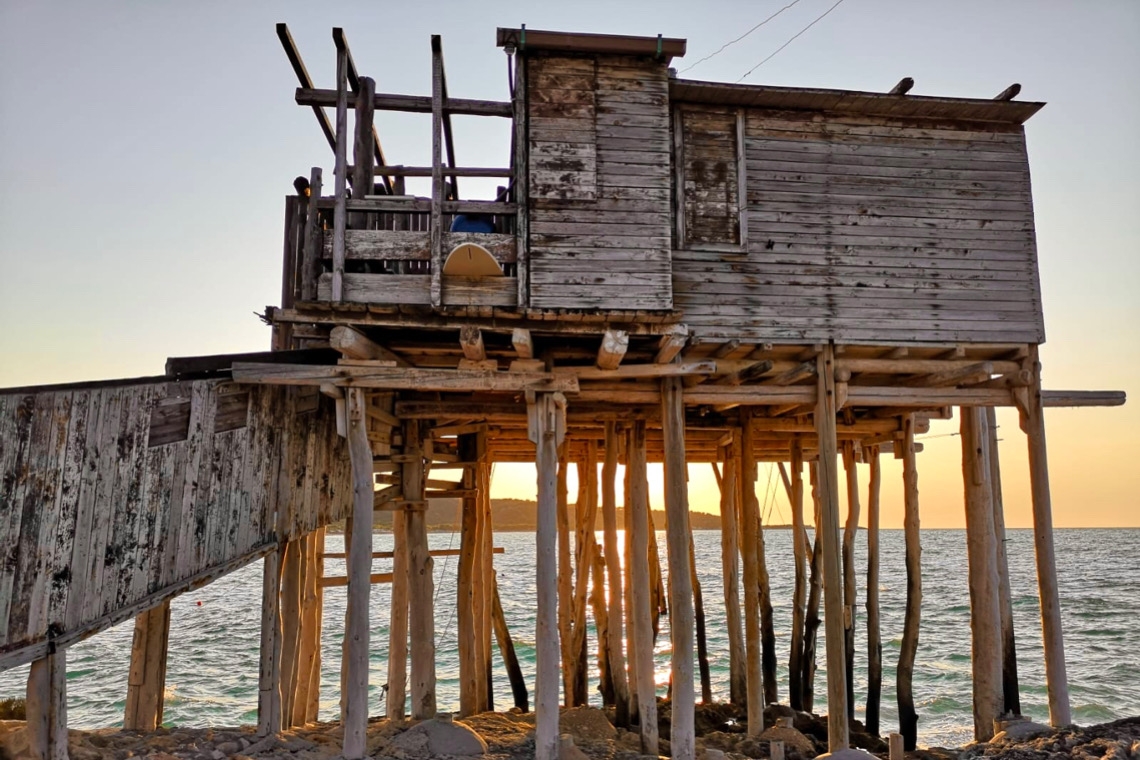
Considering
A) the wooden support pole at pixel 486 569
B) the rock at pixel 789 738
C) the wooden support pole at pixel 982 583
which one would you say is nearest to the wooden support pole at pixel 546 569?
the wooden support pole at pixel 486 569

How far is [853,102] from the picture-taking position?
35.6ft

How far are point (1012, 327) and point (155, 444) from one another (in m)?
10.8

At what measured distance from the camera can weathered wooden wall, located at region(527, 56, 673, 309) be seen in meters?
9.72

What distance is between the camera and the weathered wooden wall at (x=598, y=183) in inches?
383

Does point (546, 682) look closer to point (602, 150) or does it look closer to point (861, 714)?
point (602, 150)

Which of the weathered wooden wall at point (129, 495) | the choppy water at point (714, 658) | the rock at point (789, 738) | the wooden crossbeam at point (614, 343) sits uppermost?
the wooden crossbeam at point (614, 343)

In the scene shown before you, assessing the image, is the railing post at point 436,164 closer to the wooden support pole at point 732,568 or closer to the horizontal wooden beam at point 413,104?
the horizontal wooden beam at point 413,104

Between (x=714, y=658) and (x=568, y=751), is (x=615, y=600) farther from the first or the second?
(x=714, y=658)

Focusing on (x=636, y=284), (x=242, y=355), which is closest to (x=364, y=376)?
(x=242, y=355)

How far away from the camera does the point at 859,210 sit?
432 inches

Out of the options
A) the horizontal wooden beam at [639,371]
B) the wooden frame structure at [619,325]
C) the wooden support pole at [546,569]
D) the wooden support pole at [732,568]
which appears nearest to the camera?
the wooden support pole at [546,569]

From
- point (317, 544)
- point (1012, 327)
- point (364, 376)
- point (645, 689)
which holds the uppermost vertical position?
point (1012, 327)

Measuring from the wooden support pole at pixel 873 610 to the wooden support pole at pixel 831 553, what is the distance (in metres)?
4.69

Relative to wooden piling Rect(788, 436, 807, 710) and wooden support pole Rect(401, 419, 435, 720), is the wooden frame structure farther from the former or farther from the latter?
wooden piling Rect(788, 436, 807, 710)
